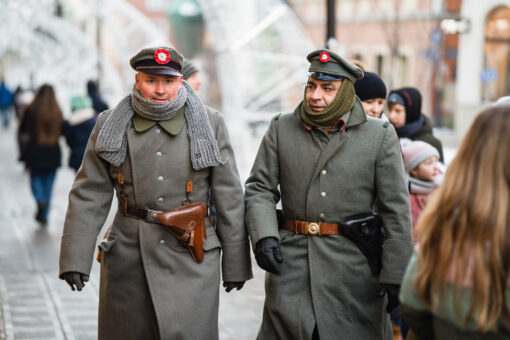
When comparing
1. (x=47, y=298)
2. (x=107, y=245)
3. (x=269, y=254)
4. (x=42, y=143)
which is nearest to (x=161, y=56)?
(x=107, y=245)

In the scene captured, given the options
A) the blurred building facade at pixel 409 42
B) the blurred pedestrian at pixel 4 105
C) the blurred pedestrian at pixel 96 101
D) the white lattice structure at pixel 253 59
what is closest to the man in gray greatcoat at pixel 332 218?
the white lattice structure at pixel 253 59

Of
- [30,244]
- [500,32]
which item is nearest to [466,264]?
[30,244]

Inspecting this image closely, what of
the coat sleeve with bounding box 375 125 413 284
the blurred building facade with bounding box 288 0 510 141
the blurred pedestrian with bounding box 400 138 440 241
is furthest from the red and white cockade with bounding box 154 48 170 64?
the blurred building facade with bounding box 288 0 510 141

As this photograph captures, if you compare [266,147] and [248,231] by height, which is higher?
[266,147]

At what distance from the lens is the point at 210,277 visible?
446 cm

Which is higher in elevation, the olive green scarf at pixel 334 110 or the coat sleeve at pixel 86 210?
the olive green scarf at pixel 334 110

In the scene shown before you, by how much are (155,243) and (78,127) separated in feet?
22.1

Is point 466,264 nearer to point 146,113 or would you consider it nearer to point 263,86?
point 146,113

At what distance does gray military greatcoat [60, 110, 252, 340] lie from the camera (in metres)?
4.38

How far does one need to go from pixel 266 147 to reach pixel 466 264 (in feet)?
6.62

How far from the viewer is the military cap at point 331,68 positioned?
428 centimetres

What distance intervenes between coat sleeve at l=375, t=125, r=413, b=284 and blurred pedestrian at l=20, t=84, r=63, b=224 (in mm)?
7156

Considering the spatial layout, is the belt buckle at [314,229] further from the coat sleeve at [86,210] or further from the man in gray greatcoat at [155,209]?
the coat sleeve at [86,210]

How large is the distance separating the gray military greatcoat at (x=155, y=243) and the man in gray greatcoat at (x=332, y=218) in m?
0.24
